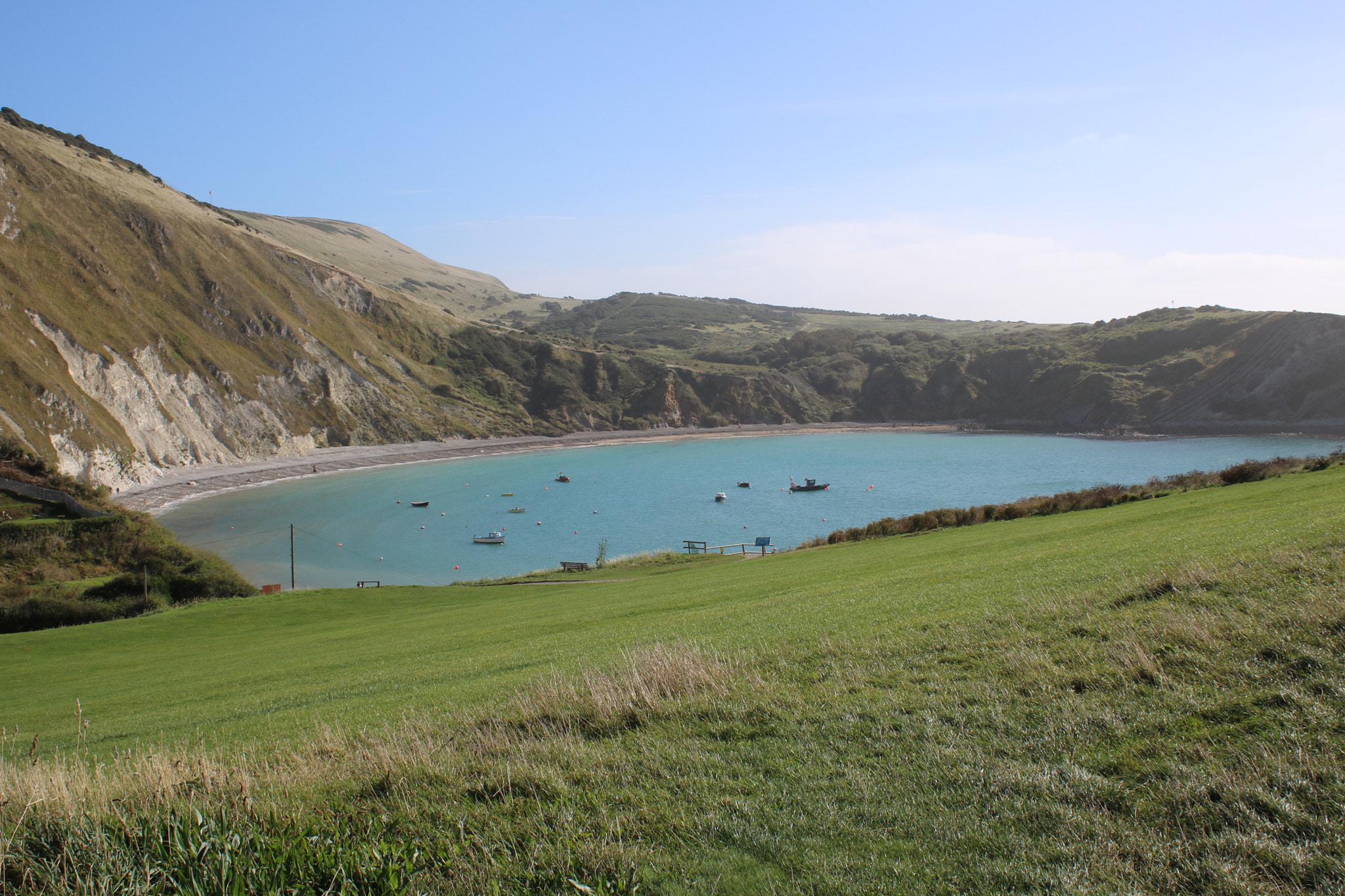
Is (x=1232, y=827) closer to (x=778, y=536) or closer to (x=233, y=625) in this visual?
(x=233, y=625)

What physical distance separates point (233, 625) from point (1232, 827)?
31263mm

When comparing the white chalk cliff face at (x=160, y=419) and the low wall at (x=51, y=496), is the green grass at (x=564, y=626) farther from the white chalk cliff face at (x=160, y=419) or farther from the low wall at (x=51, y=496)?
the white chalk cliff face at (x=160, y=419)

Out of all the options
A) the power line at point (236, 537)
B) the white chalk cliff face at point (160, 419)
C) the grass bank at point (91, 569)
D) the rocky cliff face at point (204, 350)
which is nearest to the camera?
the grass bank at point (91, 569)

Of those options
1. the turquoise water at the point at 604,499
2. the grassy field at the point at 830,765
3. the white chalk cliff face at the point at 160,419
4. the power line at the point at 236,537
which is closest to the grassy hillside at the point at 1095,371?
the turquoise water at the point at 604,499

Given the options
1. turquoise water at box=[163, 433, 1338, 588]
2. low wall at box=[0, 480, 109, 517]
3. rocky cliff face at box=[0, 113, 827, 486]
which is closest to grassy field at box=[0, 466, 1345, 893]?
low wall at box=[0, 480, 109, 517]

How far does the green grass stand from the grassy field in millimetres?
212

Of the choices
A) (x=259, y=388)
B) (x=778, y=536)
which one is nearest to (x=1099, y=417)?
(x=778, y=536)

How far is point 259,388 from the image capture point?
95.2 metres

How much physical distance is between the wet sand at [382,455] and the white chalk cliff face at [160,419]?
1.83m

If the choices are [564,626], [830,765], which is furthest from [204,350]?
[830,765]

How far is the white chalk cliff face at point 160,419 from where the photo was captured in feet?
225

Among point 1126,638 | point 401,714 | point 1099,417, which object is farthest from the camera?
point 1099,417

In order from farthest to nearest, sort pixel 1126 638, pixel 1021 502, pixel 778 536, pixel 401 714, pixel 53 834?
pixel 778 536 < pixel 1021 502 < pixel 401 714 < pixel 1126 638 < pixel 53 834

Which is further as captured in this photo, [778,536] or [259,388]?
[259,388]
